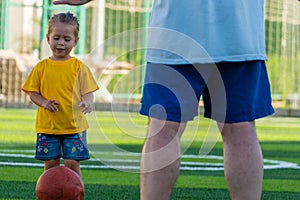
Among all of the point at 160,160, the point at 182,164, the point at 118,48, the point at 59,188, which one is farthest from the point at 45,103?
the point at 118,48

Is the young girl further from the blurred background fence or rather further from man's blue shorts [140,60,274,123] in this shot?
the blurred background fence

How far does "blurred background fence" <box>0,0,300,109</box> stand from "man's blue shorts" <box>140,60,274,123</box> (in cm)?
1617

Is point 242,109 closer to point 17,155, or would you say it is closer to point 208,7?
point 208,7

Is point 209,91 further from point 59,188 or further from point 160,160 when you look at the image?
point 59,188

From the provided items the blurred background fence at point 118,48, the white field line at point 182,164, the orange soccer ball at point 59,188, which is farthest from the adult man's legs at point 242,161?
the blurred background fence at point 118,48

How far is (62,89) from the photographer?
609 cm

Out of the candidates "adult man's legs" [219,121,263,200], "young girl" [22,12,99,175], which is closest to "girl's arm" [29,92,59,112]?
"young girl" [22,12,99,175]

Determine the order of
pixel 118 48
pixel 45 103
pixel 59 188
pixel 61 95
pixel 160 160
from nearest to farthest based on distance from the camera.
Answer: pixel 160 160
pixel 59 188
pixel 45 103
pixel 61 95
pixel 118 48

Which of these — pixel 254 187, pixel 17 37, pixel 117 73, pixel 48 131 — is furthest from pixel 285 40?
pixel 254 187

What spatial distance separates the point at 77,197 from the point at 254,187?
830 millimetres

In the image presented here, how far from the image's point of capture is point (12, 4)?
20750mm

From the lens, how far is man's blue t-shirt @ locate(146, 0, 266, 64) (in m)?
4.45

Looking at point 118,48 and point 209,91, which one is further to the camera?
point 118,48

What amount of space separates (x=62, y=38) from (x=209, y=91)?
5.88 feet
